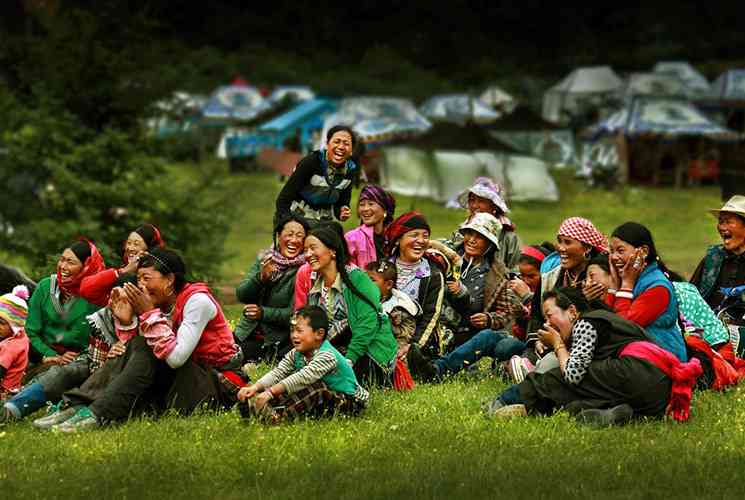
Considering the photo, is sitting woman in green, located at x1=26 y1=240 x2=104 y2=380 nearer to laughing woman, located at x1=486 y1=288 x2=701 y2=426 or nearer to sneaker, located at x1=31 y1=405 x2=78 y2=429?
Result: sneaker, located at x1=31 y1=405 x2=78 y2=429

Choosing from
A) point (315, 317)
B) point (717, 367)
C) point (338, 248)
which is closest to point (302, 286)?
point (338, 248)

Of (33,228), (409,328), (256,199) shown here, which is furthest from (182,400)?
(256,199)

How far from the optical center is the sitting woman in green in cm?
963

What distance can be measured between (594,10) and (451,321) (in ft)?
207

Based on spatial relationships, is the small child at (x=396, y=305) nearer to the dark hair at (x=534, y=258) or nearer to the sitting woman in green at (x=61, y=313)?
the dark hair at (x=534, y=258)

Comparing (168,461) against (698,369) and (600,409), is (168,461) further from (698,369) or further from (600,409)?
(698,369)

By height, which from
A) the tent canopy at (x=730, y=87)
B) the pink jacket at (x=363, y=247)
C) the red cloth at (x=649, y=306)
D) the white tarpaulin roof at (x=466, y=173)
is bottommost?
the white tarpaulin roof at (x=466, y=173)

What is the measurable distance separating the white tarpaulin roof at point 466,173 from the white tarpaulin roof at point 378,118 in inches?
107

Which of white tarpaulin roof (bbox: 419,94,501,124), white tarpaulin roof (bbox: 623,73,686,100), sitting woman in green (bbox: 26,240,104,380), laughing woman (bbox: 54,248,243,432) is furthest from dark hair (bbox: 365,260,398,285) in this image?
white tarpaulin roof (bbox: 623,73,686,100)

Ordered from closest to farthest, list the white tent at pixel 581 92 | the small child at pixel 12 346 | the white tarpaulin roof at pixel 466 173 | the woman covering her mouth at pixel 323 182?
the small child at pixel 12 346, the woman covering her mouth at pixel 323 182, the white tarpaulin roof at pixel 466 173, the white tent at pixel 581 92

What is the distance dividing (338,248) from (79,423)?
2.21 metres

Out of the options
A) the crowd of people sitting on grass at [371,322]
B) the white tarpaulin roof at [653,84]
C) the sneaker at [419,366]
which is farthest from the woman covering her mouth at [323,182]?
the white tarpaulin roof at [653,84]

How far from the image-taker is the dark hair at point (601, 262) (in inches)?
363

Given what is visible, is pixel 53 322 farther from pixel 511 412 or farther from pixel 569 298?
pixel 569 298
